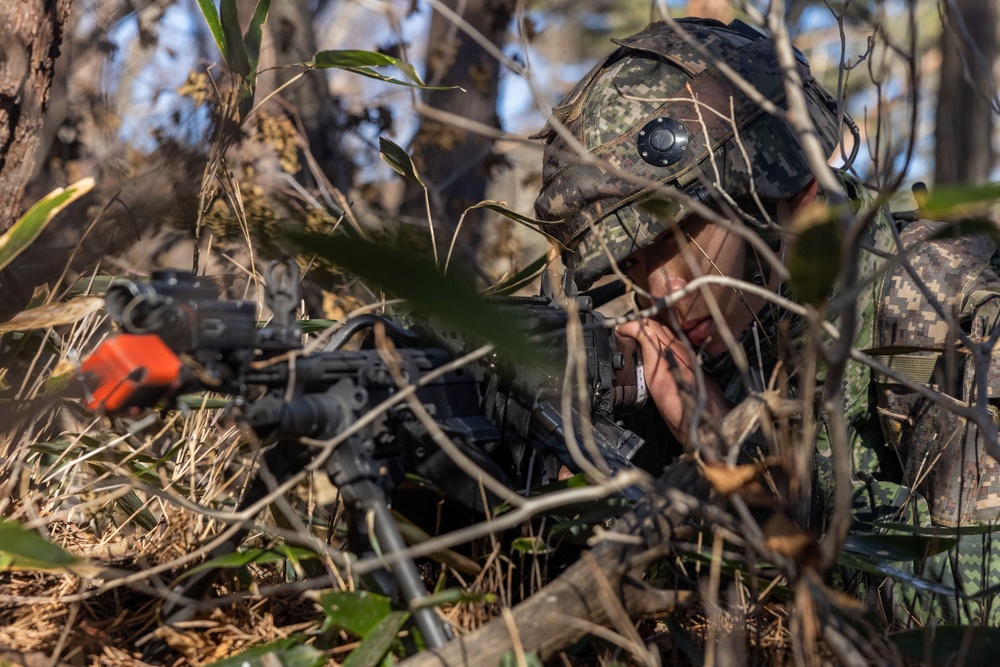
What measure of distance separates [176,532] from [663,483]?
0.97 meters

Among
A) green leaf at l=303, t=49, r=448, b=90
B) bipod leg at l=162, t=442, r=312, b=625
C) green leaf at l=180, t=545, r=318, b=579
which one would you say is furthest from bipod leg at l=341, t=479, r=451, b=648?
green leaf at l=303, t=49, r=448, b=90

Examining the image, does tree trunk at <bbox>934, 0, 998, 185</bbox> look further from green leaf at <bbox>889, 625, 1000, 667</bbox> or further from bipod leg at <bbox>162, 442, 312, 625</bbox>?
bipod leg at <bbox>162, 442, 312, 625</bbox>

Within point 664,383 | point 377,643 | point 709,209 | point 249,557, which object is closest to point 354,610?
point 377,643

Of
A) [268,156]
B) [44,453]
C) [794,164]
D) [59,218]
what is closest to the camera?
[44,453]

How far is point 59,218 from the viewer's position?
9.64 ft

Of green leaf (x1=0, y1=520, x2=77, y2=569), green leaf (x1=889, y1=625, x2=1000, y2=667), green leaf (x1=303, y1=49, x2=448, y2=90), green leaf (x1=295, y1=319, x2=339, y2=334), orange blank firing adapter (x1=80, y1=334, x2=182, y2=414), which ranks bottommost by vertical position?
green leaf (x1=889, y1=625, x2=1000, y2=667)

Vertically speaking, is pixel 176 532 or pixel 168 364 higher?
pixel 168 364

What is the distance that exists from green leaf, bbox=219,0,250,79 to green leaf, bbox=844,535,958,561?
1.77 m

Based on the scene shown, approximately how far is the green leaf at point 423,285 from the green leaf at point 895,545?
875 mm

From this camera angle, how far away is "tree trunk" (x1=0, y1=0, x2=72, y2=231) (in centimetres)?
219

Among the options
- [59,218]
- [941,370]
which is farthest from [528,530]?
[59,218]

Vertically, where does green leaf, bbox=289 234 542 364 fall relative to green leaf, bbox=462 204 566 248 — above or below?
below

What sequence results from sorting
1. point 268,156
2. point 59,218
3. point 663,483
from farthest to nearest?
point 268,156, point 59,218, point 663,483

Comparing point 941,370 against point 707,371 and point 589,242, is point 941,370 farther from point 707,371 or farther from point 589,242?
point 589,242
